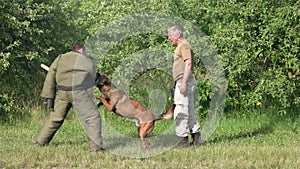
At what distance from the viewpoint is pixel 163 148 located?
8562 millimetres

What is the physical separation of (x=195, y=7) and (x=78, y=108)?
4484 millimetres

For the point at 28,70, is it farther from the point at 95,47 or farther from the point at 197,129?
the point at 197,129

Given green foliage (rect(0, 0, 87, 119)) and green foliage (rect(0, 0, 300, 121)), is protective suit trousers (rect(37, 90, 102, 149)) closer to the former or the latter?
green foliage (rect(0, 0, 300, 121))

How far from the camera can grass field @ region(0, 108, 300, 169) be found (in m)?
7.33

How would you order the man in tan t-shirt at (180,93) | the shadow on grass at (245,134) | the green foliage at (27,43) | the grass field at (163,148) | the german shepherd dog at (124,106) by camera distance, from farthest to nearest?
the green foliage at (27,43)
the shadow on grass at (245,134)
the man in tan t-shirt at (180,93)
the german shepherd dog at (124,106)
the grass field at (163,148)

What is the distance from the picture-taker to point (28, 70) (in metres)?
13.2

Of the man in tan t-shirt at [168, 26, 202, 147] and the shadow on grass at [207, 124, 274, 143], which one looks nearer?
the man in tan t-shirt at [168, 26, 202, 147]

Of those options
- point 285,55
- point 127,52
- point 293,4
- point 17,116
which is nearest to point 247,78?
point 285,55

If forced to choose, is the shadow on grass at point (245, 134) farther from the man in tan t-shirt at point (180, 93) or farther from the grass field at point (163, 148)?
the man in tan t-shirt at point (180, 93)

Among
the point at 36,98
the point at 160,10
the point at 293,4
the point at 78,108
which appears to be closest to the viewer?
the point at 78,108

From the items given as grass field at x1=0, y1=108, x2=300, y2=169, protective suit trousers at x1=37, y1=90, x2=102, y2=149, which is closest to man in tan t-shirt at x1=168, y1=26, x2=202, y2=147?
grass field at x1=0, y1=108, x2=300, y2=169

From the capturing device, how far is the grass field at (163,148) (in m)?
7.33

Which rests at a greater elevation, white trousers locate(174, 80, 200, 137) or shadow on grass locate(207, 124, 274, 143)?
white trousers locate(174, 80, 200, 137)

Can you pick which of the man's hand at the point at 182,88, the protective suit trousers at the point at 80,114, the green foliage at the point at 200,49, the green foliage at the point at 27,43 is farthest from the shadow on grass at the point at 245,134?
the green foliage at the point at 27,43
